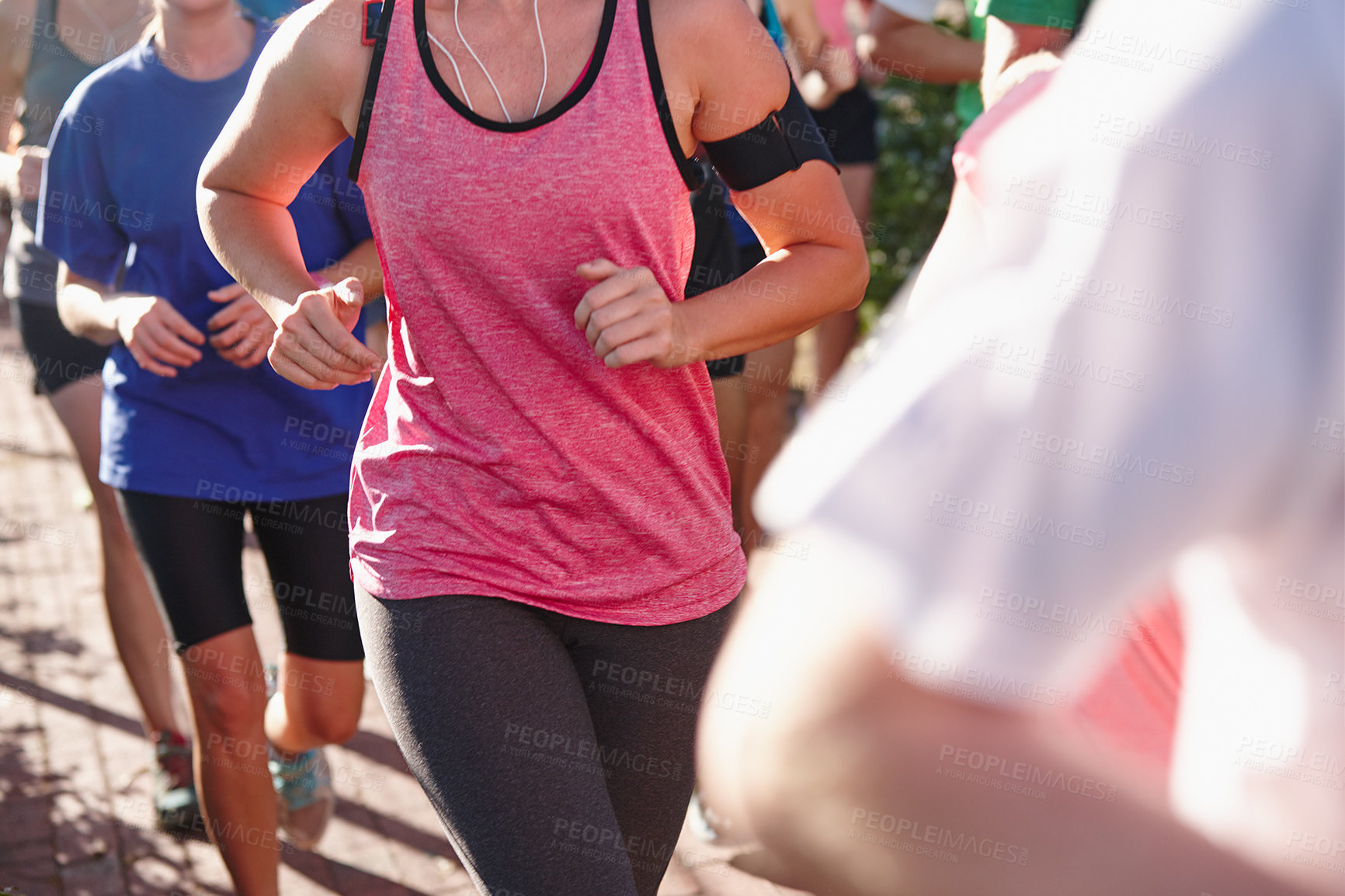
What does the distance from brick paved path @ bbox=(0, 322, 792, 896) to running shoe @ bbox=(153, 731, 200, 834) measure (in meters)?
0.07

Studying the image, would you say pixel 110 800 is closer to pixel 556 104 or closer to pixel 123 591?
pixel 123 591

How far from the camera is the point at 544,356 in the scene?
178cm

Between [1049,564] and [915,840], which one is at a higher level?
[1049,564]

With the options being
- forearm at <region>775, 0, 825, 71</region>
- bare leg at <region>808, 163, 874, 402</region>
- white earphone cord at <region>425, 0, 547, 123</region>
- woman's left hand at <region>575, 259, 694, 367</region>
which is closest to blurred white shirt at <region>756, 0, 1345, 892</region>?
woman's left hand at <region>575, 259, 694, 367</region>

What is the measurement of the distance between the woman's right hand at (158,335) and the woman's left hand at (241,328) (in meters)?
0.05

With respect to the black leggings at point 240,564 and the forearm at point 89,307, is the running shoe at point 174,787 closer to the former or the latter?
the black leggings at point 240,564

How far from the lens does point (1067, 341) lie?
0.57 m

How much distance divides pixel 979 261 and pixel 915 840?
28 centimetres

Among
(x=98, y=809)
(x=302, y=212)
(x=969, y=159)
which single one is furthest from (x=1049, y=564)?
(x=98, y=809)

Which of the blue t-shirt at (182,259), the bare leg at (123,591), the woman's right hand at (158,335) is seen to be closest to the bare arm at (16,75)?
the bare leg at (123,591)

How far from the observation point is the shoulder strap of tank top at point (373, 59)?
1.75m

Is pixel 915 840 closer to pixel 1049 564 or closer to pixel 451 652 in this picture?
pixel 1049 564

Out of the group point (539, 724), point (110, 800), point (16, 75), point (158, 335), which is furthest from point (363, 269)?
point (110, 800)

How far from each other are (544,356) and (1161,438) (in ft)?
4.20
